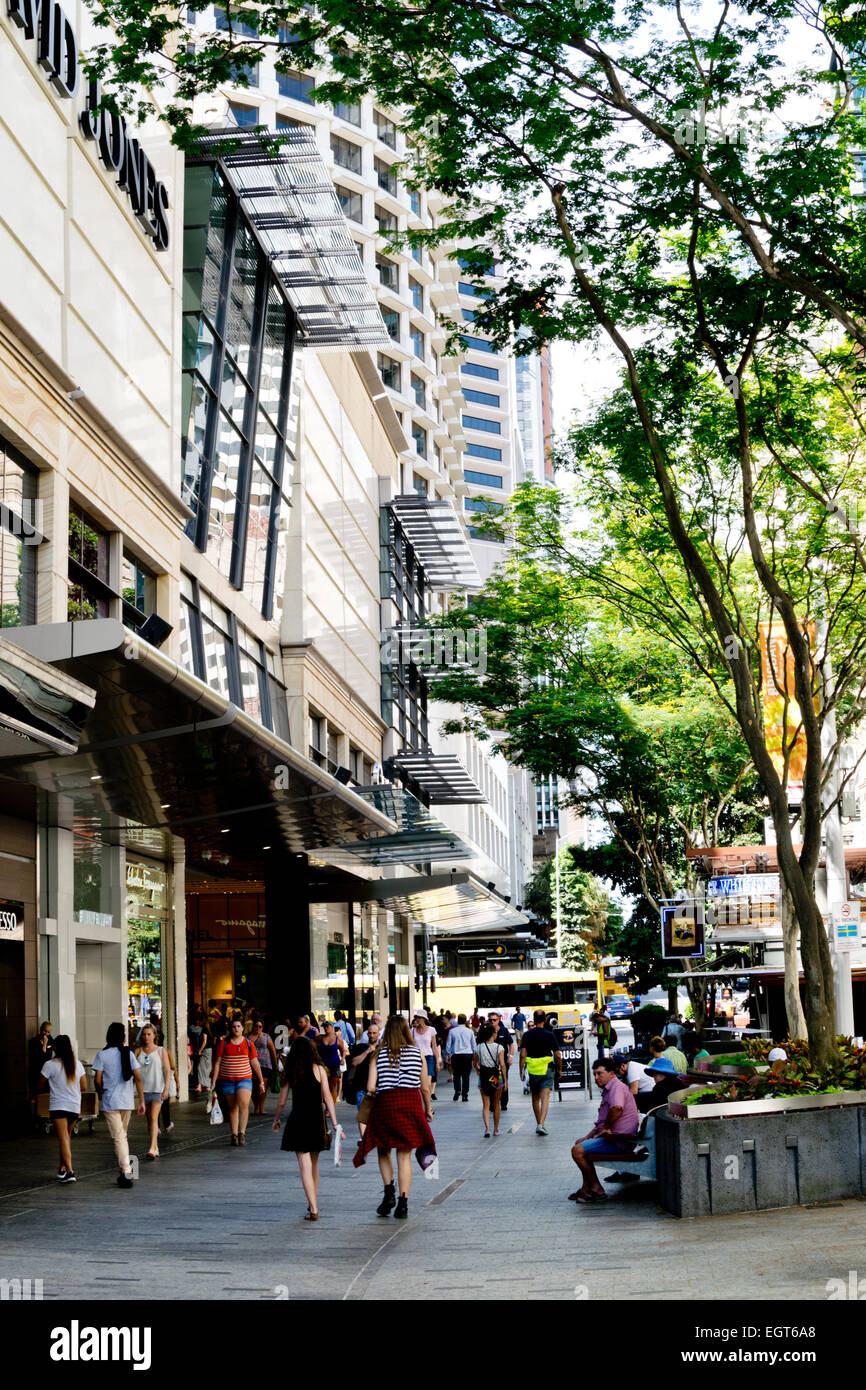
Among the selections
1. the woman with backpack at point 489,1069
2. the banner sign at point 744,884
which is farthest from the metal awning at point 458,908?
the woman with backpack at point 489,1069

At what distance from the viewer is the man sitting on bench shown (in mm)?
13172

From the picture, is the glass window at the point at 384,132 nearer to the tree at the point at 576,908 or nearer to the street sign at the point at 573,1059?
the street sign at the point at 573,1059

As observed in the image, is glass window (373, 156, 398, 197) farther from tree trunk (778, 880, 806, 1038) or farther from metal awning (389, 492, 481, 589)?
tree trunk (778, 880, 806, 1038)

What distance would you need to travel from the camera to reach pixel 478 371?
361 ft

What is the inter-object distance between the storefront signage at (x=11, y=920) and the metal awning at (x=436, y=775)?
23890mm

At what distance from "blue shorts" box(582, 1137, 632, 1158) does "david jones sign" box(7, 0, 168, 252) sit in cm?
1037

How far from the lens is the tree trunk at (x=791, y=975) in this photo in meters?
19.5

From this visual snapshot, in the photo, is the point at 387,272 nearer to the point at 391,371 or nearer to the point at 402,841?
the point at 391,371

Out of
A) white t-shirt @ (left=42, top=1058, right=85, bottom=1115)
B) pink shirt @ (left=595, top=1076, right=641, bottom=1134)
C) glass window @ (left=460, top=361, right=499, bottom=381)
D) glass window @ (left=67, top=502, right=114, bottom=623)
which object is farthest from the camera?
glass window @ (left=460, top=361, right=499, bottom=381)

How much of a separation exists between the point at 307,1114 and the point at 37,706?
12.9 ft

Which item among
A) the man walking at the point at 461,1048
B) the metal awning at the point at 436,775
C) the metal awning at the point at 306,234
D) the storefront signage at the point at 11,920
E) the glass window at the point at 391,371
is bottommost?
the man walking at the point at 461,1048

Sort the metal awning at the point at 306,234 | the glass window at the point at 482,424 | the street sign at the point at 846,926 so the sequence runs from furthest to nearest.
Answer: the glass window at the point at 482,424
the metal awning at the point at 306,234
the street sign at the point at 846,926

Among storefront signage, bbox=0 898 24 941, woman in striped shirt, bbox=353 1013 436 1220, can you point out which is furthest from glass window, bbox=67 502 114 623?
woman in striped shirt, bbox=353 1013 436 1220

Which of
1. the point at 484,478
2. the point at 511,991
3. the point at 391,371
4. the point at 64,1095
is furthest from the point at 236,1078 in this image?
the point at 484,478
